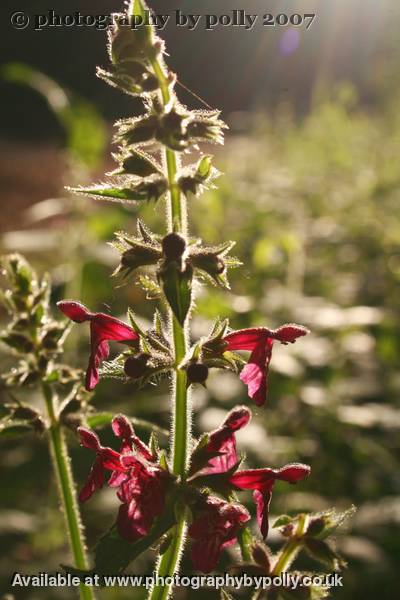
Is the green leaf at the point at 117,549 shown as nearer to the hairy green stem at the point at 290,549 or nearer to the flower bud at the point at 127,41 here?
the hairy green stem at the point at 290,549

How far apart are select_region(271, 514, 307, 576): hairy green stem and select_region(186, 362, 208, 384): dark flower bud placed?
0.36 meters

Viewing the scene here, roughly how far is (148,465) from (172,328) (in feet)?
1.02

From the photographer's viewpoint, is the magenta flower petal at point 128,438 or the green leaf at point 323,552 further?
the magenta flower petal at point 128,438

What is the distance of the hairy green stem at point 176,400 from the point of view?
1.55m

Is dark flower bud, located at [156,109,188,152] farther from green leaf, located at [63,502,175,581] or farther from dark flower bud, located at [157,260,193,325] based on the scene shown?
green leaf, located at [63,502,175,581]

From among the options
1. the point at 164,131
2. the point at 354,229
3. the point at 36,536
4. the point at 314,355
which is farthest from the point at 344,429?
the point at 164,131

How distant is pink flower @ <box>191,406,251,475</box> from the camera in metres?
1.68

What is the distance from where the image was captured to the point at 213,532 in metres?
1.55

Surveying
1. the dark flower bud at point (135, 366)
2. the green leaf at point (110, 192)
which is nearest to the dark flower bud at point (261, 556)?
the dark flower bud at point (135, 366)

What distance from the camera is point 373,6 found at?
2305 cm

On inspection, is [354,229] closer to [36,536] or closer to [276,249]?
[276,249]

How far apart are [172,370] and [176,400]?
0.09 meters

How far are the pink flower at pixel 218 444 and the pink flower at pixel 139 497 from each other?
10cm

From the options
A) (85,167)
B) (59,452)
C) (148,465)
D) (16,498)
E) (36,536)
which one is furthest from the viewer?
(85,167)
